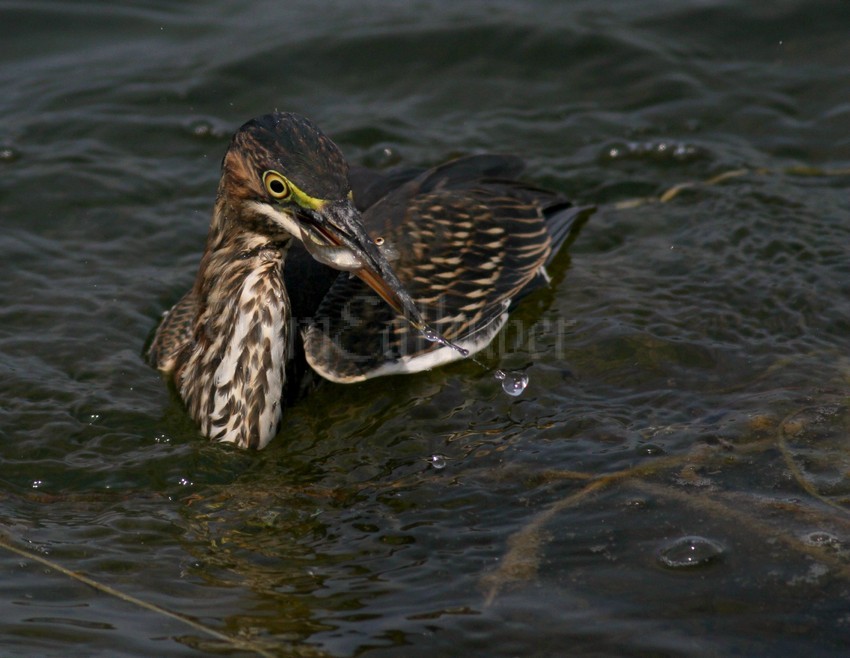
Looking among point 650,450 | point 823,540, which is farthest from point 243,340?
point 823,540

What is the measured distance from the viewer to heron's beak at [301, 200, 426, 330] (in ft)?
17.1

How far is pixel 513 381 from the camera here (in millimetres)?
6324

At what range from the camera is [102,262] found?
752 cm

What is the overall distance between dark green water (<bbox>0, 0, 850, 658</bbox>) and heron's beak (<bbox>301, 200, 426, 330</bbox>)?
927mm

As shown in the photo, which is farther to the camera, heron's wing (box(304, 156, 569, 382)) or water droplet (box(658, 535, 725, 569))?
heron's wing (box(304, 156, 569, 382))

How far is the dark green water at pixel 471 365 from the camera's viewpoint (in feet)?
15.0

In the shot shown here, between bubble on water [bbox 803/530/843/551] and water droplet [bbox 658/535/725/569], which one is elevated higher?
bubble on water [bbox 803/530/843/551]

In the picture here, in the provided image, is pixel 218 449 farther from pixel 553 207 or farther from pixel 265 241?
pixel 553 207

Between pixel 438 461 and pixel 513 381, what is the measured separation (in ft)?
2.89

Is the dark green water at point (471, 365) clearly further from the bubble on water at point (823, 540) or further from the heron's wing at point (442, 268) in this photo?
the heron's wing at point (442, 268)

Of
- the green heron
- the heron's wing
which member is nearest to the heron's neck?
the green heron

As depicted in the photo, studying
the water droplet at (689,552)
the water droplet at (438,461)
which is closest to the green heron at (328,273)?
the water droplet at (438,461)

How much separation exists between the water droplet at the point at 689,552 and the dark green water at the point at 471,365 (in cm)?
2

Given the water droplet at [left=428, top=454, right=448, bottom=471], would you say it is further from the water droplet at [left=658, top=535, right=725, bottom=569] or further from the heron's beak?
A: the water droplet at [left=658, top=535, right=725, bottom=569]
